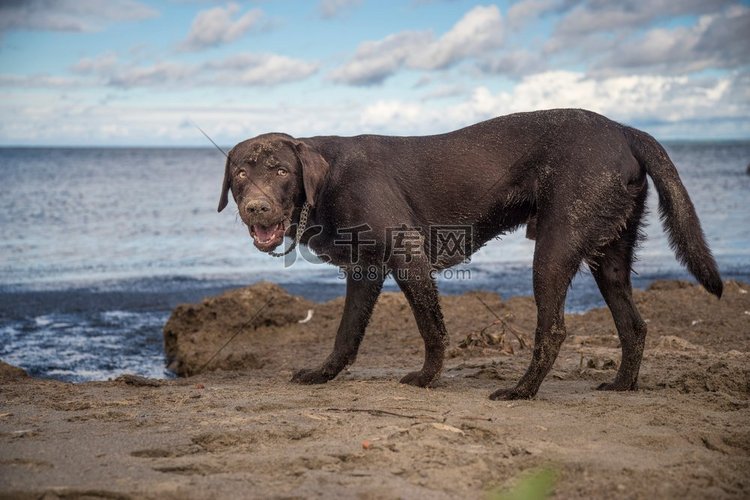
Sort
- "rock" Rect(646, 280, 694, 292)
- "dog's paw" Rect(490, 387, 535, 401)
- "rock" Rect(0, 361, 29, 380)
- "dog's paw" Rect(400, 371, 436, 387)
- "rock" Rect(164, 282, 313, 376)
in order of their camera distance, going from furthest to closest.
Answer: "rock" Rect(646, 280, 694, 292) < "rock" Rect(164, 282, 313, 376) < "rock" Rect(0, 361, 29, 380) < "dog's paw" Rect(400, 371, 436, 387) < "dog's paw" Rect(490, 387, 535, 401)

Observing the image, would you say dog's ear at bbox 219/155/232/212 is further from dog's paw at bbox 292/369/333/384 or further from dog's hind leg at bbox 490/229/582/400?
dog's hind leg at bbox 490/229/582/400

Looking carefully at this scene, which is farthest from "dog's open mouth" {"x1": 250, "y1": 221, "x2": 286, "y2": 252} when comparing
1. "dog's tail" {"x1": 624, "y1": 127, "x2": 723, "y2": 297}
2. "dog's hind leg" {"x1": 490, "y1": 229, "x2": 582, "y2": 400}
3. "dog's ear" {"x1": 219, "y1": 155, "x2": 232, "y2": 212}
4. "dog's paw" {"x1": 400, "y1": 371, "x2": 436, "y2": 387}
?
"dog's tail" {"x1": 624, "y1": 127, "x2": 723, "y2": 297}

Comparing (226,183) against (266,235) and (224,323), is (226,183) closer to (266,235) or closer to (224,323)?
(266,235)

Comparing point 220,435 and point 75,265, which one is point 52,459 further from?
point 75,265

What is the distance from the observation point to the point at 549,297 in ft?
19.9

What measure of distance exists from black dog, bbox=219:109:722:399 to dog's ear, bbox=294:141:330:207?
0.01 metres

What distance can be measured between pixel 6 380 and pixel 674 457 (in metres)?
5.64

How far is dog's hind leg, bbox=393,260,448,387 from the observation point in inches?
249

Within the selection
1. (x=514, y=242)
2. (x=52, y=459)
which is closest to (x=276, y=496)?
(x=52, y=459)

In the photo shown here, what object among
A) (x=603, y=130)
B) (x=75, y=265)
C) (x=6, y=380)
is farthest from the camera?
(x=75, y=265)

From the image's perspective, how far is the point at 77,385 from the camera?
22.5ft

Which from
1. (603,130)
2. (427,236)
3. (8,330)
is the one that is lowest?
(8,330)

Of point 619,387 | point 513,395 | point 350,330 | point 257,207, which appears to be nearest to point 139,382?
point 350,330

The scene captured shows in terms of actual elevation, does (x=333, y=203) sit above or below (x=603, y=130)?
below
